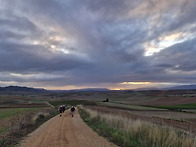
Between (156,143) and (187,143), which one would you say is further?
(156,143)

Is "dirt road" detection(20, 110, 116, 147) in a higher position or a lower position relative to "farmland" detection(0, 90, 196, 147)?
higher

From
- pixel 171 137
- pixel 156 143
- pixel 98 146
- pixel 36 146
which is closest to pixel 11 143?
pixel 36 146

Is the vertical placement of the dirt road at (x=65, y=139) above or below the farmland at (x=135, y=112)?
above

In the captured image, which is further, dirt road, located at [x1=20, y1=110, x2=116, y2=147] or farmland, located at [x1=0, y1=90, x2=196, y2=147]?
farmland, located at [x1=0, y1=90, x2=196, y2=147]

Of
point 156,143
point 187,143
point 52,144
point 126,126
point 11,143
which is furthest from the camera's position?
point 126,126

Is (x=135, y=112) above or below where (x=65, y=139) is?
below

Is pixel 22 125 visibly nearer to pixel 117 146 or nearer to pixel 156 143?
pixel 117 146

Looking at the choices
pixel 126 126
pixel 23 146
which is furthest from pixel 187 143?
pixel 23 146

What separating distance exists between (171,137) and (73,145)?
16.6 feet

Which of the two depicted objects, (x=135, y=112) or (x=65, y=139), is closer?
(x=65, y=139)

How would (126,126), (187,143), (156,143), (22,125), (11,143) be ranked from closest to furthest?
(187,143)
(156,143)
(11,143)
(126,126)
(22,125)

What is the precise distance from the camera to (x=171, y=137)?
9820 millimetres

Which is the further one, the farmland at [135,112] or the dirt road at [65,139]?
the farmland at [135,112]

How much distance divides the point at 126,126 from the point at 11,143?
300 inches
